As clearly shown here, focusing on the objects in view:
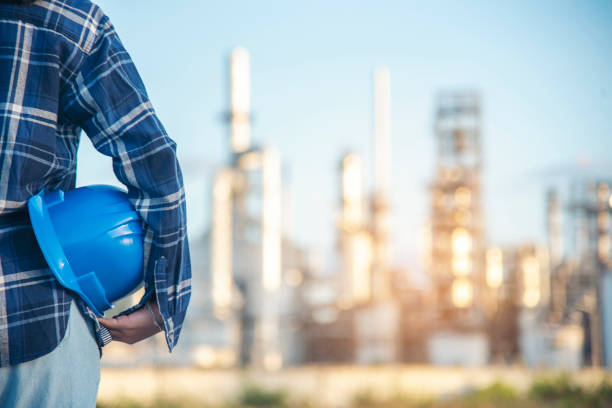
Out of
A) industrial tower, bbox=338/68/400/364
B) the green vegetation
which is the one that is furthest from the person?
industrial tower, bbox=338/68/400/364

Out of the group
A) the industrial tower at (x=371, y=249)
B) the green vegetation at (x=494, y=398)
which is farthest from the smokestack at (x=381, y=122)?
the green vegetation at (x=494, y=398)

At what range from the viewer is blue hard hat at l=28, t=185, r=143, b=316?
0.95 m

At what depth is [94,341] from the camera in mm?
1025

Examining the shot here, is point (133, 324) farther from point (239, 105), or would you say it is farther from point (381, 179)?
point (381, 179)

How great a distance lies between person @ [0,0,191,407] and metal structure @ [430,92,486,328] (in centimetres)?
1532

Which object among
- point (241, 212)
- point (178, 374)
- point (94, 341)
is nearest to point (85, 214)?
point (94, 341)

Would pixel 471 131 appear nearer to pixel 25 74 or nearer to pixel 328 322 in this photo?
pixel 328 322

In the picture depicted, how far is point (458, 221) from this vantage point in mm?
16094

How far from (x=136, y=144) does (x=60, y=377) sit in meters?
0.35

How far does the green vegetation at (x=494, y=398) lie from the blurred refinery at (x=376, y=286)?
16.1 feet

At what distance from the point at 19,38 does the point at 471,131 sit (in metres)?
16.1

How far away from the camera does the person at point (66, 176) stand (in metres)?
0.92

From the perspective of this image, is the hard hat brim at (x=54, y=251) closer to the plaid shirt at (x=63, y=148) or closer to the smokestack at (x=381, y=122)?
the plaid shirt at (x=63, y=148)

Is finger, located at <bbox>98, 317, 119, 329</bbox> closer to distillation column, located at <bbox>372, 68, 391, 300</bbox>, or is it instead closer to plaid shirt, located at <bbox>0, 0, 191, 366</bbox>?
plaid shirt, located at <bbox>0, 0, 191, 366</bbox>
